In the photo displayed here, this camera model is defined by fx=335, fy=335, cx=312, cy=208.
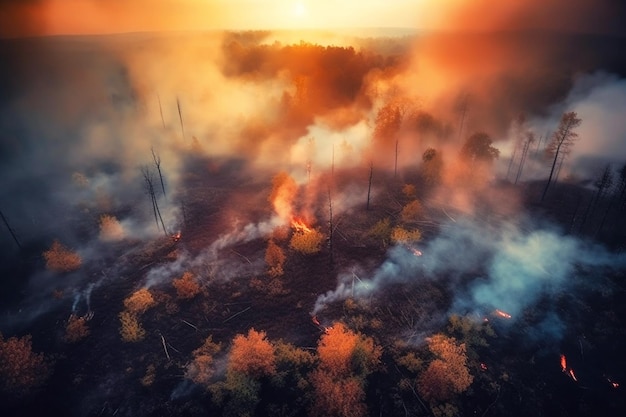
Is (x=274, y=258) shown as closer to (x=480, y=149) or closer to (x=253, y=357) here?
(x=253, y=357)

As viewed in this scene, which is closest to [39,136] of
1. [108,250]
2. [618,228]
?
[108,250]

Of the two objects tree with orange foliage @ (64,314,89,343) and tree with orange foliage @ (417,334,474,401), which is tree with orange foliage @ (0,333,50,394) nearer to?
tree with orange foliage @ (64,314,89,343)

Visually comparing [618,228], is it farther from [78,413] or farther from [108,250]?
[108,250]

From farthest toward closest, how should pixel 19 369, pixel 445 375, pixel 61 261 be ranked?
1. pixel 61 261
2. pixel 19 369
3. pixel 445 375

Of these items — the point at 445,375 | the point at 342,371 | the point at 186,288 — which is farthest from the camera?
the point at 186,288

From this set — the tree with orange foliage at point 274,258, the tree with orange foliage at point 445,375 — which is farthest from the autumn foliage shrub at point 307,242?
the tree with orange foliage at point 445,375

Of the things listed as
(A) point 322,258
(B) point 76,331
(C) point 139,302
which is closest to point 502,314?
(A) point 322,258

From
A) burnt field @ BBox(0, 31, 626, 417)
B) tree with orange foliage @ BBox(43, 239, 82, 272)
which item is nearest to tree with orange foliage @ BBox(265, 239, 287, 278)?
burnt field @ BBox(0, 31, 626, 417)
